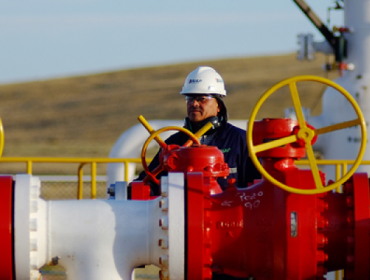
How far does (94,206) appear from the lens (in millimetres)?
2670

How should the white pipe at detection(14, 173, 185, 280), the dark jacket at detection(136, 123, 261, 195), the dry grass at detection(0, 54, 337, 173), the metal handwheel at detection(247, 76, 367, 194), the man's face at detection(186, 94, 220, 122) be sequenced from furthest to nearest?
1. the dry grass at detection(0, 54, 337, 173)
2. the man's face at detection(186, 94, 220, 122)
3. the dark jacket at detection(136, 123, 261, 195)
4. the white pipe at detection(14, 173, 185, 280)
5. the metal handwheel at detection(247, 76, 367, 194)

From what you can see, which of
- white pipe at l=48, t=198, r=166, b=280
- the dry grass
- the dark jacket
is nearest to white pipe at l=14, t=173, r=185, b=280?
white pipe at l=48, t=198, r=166, b=280

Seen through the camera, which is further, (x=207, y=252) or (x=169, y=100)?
(x=169, y=100)

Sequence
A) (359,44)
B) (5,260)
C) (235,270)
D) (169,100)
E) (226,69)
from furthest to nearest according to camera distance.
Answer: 1. (226,69)
2. (169,100)
3. (359,44)
4. (235,270)
5. (5,260)

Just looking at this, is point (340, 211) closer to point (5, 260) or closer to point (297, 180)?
point (297, 180)

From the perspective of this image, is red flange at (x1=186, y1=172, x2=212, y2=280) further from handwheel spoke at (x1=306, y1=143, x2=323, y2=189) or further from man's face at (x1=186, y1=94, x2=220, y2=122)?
man's face at (x1=186, y1=94, x2=220, y2=122)

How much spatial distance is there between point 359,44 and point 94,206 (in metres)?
4.40

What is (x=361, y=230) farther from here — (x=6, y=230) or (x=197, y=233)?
(x=6, y=230)

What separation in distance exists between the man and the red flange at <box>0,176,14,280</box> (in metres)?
1.42

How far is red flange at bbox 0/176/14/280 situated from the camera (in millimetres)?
2479

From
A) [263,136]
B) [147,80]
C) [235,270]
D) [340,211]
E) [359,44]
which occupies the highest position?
[147,80]

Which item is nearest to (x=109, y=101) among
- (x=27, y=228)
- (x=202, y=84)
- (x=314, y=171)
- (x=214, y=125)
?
(x=202, y=84)

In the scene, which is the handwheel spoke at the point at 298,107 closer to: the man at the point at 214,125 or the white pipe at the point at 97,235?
the white pipe at the point at 97,235

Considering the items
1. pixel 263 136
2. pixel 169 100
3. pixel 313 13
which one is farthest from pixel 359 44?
pixel 169 100
